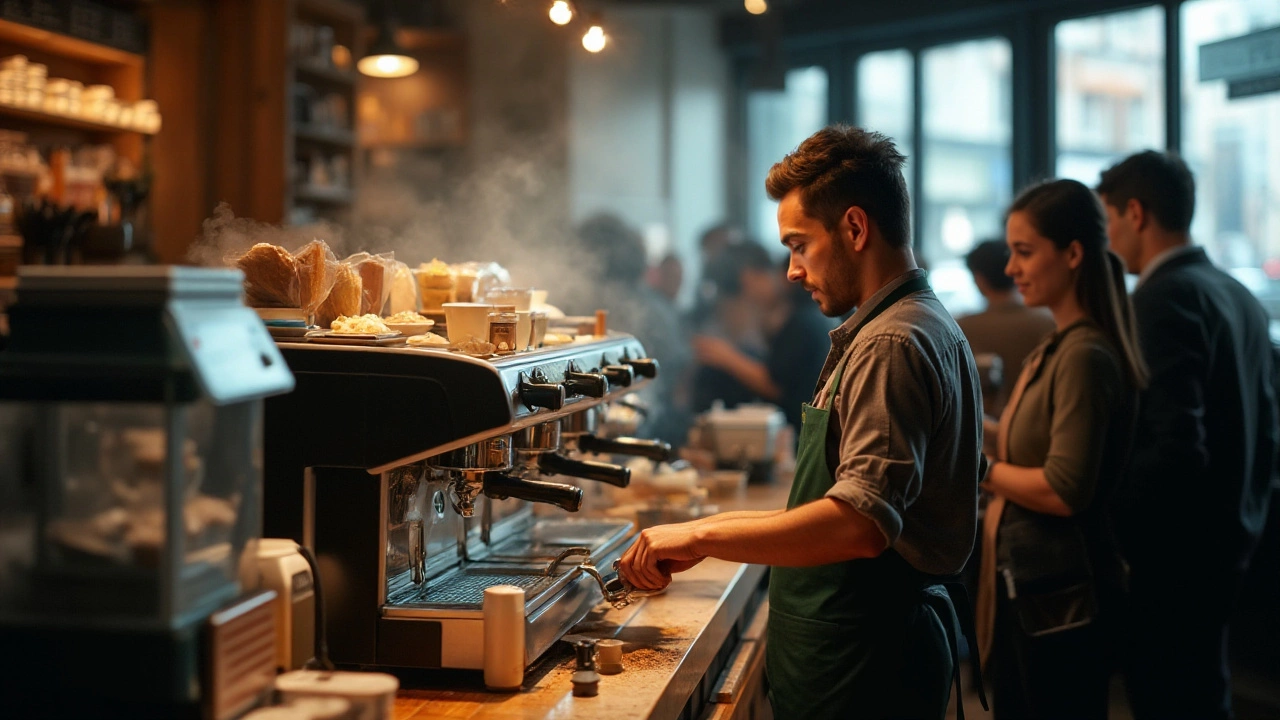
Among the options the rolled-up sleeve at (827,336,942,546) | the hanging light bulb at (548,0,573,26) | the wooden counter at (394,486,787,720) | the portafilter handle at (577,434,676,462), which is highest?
the hanging light bulb at (548,0,573,26)

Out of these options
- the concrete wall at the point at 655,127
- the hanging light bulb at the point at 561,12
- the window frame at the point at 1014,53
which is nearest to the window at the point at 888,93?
the window frame at the point at 1014,53

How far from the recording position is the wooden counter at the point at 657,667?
60.1 inches

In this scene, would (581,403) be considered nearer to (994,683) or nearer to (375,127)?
(994,683)

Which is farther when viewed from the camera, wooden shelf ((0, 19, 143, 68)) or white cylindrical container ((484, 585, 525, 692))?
wooden shelf ((0, 19, 143, 68))

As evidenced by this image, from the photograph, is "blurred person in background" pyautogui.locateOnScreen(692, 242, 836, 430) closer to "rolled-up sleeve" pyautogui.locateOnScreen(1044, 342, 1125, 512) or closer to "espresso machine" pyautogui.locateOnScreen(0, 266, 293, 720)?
"rolled-up sleeve" pyautogui.locateOnScreen(1044, 342, 1125, 512)

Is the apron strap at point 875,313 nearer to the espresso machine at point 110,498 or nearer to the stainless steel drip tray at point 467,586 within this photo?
the stainless steel drip tray at point 467,586

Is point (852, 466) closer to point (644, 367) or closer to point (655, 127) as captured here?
point (644, 367)

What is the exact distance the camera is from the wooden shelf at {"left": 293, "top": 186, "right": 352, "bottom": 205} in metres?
5.73

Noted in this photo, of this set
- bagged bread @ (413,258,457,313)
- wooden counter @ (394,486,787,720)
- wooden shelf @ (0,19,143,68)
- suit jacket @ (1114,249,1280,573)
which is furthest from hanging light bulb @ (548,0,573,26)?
wooden shelf @ (0,19,143,68)

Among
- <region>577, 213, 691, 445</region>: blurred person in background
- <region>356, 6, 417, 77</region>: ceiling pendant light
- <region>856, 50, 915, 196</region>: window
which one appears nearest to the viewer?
<region>577, 213, 691, 445</region>: blurred person in background

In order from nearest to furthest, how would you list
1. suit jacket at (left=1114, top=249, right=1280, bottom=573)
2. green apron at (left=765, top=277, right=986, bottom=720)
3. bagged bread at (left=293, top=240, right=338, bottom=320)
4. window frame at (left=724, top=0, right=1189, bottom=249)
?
green apron at (left=765, top=277, right=986, bottom=720), bagged bread at (left=293, top=240, right=338, bottom=320), suit jacket at (left=1114, top=249, right=1280, bottom=573), window frame at (left=724, top=0, right=1189, bottom=249)

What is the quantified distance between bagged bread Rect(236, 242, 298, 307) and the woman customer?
1539mm

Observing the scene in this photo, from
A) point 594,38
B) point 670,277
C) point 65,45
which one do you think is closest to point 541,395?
point 594,38

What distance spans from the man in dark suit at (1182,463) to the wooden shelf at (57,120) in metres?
3.68
